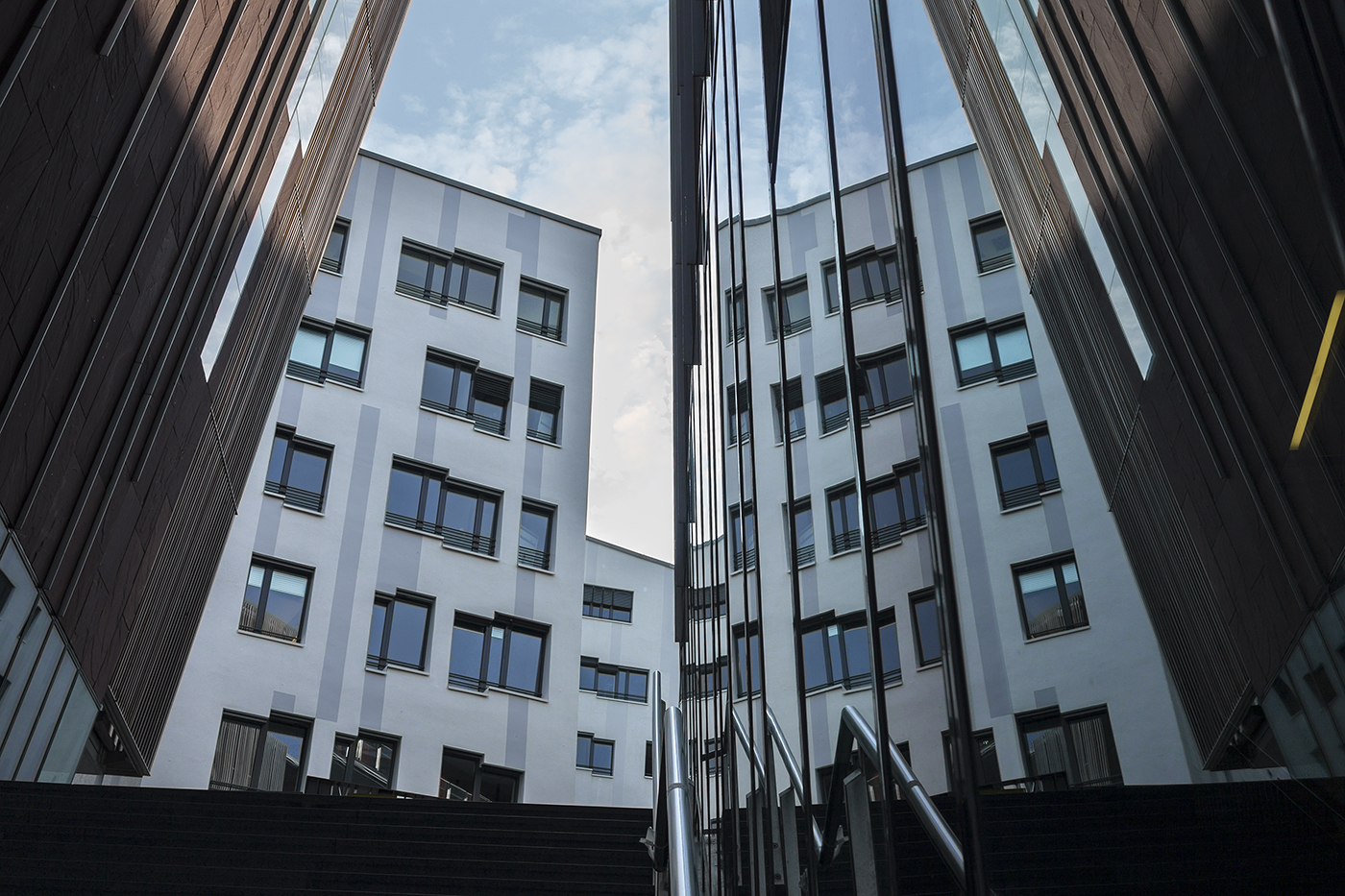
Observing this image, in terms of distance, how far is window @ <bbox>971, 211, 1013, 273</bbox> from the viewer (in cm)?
139

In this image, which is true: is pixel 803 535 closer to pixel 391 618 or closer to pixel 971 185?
pixel 971 185

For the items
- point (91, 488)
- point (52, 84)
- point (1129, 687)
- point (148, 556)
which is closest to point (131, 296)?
point (91, 488)

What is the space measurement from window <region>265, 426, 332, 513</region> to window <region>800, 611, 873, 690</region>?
62.6 feet

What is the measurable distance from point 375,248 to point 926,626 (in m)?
23.7

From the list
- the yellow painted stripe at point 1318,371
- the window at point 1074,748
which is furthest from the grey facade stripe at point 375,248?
the yellow painted stripe at point 1318,371

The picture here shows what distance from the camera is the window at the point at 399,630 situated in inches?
819

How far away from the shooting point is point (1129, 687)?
1.03 metres

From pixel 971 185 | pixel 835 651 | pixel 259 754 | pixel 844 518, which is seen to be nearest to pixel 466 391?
pixel 259 754

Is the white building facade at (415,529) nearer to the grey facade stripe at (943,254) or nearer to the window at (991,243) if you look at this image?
the grey facade stripe at (943,254)

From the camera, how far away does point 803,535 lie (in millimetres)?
3182

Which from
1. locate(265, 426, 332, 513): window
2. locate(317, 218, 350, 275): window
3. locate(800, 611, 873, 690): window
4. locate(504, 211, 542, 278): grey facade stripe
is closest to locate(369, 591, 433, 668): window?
locate(265, 426, 332, 513): window

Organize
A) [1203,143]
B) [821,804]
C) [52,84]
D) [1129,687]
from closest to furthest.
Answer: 1. [1203,143]
2. [1129,687]
3. [821,804]
4. [52,84]

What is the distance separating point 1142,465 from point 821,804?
1870mm

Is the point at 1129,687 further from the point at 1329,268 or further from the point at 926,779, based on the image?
the point at 926,779
